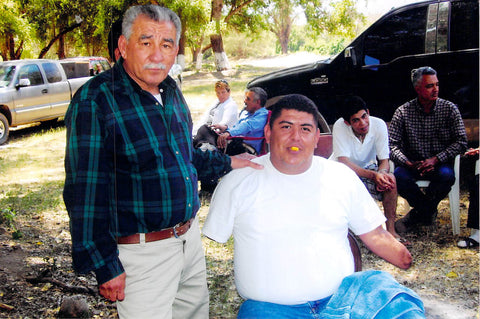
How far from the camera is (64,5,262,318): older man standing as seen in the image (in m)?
1.74

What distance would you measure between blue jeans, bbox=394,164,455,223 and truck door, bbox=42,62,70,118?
938cm

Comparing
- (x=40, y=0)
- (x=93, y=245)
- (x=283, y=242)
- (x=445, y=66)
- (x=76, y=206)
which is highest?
(x=40, y=0)

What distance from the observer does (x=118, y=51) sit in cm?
204

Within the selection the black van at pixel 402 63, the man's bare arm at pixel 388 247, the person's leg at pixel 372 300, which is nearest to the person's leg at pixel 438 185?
the black van at pixel 402 63

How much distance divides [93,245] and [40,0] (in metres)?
6.30

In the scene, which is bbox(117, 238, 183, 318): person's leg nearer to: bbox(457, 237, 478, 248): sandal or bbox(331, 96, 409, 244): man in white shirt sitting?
bbox(331, 96, 409, 244): man in white shirt sitting

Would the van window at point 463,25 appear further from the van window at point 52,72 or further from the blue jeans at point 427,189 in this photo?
the van window at point 52,72

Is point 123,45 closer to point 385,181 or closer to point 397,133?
point 385,181

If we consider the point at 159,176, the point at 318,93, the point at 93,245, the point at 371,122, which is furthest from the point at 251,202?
the point at 318,93

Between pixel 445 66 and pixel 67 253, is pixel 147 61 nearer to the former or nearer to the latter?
pixel 67 253

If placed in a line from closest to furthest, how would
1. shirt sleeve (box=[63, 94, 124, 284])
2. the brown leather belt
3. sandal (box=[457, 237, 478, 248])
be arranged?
shirt sleeve (box=[63, 94, 124, 284]), the brown leather belt, sandal (box=[457, 237, 478, 248])

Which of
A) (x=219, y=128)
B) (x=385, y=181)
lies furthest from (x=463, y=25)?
(x=219, y=128)

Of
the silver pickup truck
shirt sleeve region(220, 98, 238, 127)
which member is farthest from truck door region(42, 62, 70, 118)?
shirt sleeve region(220, 98, 238, 127)

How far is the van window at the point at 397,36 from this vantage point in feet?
18.4
